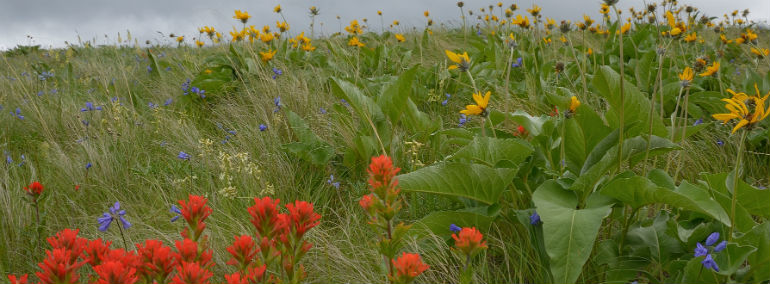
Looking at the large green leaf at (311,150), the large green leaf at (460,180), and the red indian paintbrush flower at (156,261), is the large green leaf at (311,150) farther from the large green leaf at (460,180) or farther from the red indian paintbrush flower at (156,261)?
the red indian paintbrush flower at (156,261)

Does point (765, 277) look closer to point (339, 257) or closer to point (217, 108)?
point (339, 257)

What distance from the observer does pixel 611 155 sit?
1604 mm

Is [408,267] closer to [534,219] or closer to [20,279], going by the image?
[20,279]

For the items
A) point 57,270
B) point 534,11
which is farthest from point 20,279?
point 534,11

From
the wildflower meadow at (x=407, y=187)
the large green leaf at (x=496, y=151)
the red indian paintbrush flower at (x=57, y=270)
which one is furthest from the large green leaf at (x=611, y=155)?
the red indian paintbrush flower at (x=57, y=270)

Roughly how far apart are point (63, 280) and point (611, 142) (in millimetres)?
1575

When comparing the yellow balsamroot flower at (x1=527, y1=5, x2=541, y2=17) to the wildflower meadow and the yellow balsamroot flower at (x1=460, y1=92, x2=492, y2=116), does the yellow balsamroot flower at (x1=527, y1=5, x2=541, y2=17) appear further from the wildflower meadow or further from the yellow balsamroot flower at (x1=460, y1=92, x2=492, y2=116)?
the yellow balsamroot flower at (x1=460, y1=92, x2=492, y2=116)

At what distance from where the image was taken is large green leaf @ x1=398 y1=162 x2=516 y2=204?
1633mm

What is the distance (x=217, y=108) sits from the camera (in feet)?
13.2

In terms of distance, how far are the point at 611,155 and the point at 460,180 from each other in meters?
0.47

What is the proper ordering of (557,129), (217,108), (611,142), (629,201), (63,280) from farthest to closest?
(217,108) → (557,129) → (611,142) → (629,201) → (63,280)

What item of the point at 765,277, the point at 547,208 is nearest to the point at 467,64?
the point at 547,208

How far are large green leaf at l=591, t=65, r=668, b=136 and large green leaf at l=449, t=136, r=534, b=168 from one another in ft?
1.05

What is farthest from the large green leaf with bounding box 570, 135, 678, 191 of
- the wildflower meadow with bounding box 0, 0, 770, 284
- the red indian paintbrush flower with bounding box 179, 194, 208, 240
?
the red indian paintbrush flower with bounding box 179, 194, 208, 240
